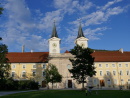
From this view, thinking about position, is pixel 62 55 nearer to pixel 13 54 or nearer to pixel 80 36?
pixel 80 36

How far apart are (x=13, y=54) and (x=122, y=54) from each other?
39654mm

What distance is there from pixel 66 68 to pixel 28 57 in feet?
46.1

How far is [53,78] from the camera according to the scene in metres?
44.8

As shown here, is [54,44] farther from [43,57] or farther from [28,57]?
[28,57]

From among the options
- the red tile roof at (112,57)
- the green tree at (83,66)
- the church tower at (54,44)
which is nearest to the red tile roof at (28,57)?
the church tower at (54,44)

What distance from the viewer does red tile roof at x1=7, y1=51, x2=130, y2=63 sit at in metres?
58.0

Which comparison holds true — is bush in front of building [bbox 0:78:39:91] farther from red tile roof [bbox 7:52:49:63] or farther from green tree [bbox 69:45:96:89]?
red tile roof [bbox 7:52:49:63]

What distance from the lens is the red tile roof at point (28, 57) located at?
189 ft

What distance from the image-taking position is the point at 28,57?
60.0m

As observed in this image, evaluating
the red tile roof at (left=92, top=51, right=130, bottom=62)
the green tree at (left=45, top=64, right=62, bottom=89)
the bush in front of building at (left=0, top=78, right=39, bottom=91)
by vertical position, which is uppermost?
the red tile roof at (left=92, top=51, right=130, bottom=62)

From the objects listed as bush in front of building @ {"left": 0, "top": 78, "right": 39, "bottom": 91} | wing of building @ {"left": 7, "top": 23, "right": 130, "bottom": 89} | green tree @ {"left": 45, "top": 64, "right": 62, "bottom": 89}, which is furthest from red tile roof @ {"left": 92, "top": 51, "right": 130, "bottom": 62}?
bush in front of building @ {"left": 0, "top": 78, "right": 39, "bottom": 91}

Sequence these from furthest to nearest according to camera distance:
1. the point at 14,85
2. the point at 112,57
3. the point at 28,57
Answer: the point at 112,57
the point at 28,57
the point at 14,85

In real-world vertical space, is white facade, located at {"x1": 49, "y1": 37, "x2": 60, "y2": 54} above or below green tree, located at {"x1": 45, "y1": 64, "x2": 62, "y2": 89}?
above

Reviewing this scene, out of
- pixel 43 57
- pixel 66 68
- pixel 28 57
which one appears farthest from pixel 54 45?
pixel 28 57
